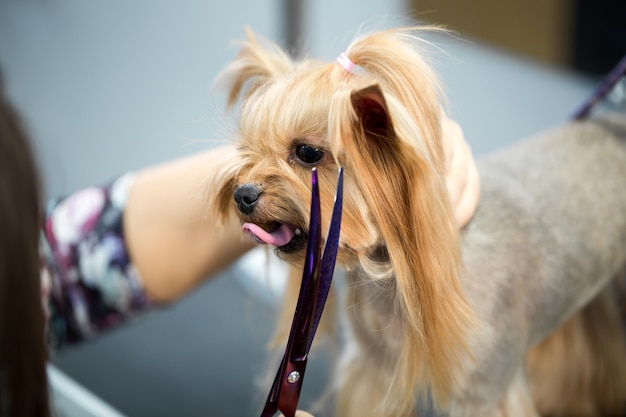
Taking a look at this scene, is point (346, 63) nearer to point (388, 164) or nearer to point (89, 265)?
point (388, 164)

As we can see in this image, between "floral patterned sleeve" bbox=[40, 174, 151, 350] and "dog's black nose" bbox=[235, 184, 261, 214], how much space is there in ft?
1.65

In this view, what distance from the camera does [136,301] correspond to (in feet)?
3.38

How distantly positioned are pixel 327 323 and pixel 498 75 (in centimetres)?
109

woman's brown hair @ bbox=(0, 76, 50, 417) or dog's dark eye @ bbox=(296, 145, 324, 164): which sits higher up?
dog's dark eye @ bbox=(296, 145, 324, 164)

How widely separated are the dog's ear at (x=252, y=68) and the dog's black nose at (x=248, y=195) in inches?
5.4

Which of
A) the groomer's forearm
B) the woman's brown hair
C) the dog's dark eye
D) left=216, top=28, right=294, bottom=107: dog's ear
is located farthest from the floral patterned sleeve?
the dog's dark eye

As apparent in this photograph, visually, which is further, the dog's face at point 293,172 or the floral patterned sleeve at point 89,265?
the floral patterned sleeve at point 89,265

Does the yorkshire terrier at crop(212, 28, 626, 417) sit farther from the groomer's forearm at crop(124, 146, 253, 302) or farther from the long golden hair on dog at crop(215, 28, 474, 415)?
the groomer's forearm at crop(124, 146, 253, 302)

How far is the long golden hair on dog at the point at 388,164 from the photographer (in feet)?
1.71

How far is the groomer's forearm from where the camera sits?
3.14 feet

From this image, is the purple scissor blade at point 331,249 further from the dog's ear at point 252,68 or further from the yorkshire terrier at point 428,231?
the dog's ear at point 252,68

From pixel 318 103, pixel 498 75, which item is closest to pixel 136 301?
pixel 318 103

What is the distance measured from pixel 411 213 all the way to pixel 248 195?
0.43 ft

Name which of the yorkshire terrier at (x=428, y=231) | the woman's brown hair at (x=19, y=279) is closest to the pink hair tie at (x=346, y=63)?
the yorkshire terrier at (x=428, y=231)
